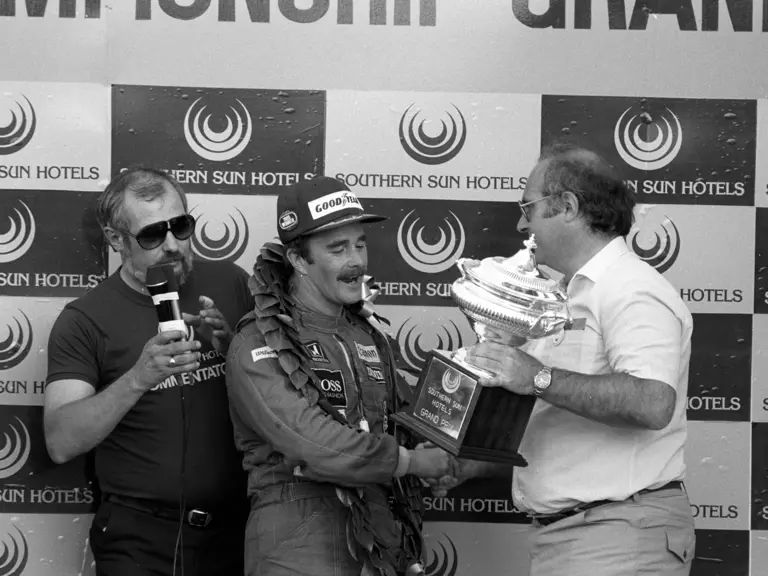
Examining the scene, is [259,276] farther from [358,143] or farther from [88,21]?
[88,21]

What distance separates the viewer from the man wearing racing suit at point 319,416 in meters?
2.67

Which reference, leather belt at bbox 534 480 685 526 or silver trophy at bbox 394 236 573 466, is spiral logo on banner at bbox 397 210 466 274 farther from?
leather belt at bbox 534 480 685 526

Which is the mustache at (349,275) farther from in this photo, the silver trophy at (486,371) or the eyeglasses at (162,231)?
the eyeglasses at (162,231)

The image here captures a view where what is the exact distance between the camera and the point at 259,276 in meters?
2.91

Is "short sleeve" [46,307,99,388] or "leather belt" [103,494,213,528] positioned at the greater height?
"short sleeve" [46,307,99,388]

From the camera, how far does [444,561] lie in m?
3.50

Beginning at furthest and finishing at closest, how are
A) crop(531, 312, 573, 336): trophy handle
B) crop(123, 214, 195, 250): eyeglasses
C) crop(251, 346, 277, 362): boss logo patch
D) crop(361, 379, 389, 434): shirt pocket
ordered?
crop(123, 214, 195, 250): eyeglasses, crop(361, 379, 389, 434): shirt pocket, crop(251, 346, 277, 362): boss logo patch, crop(531, 312, 573, 336): trophy handle

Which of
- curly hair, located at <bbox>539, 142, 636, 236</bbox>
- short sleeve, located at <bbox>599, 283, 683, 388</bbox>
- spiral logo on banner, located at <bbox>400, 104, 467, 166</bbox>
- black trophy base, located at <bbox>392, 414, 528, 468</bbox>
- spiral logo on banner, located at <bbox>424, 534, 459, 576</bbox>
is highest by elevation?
spiral logo on banner, located at <bbox>400, 104, 467, 166</bbox>

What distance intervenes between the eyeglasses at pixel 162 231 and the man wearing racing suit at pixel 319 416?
29 centimetres

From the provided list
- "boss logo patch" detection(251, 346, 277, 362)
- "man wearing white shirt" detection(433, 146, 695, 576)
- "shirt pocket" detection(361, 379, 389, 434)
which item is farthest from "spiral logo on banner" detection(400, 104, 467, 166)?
"boss logo patch" detection(251, 346, 277, 362)

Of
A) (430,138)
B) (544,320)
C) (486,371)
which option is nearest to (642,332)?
(544,320)

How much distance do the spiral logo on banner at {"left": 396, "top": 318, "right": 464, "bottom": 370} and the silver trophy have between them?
0.85 metres

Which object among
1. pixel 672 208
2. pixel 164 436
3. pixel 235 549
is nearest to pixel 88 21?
pixel 164 436

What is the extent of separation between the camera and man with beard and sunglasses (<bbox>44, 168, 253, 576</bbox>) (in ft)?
9.98
